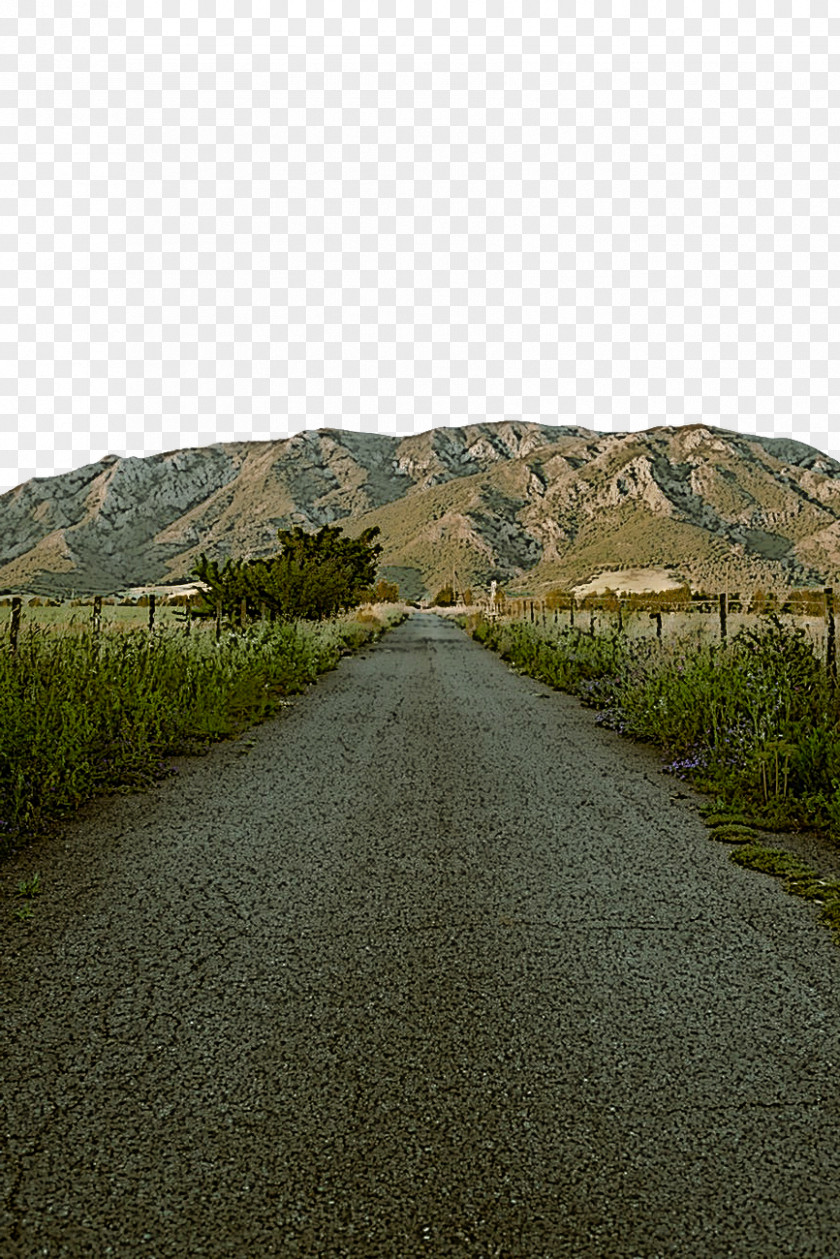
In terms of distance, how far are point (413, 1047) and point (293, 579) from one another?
25.2 m

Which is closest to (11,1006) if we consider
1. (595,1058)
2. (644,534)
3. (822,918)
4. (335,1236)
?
(335,1236)

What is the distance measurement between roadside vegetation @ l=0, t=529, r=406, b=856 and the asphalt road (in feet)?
2.03

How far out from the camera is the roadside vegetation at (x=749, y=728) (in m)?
6.43

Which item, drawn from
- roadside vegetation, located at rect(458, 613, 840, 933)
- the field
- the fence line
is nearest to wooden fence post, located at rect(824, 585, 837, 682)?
the fence line

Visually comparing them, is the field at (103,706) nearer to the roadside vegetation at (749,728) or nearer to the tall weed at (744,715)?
the roadside vegetation at (749,728)

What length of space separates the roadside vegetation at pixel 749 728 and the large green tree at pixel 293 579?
1187cm

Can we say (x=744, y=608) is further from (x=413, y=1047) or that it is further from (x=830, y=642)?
(x=413, y=1047)

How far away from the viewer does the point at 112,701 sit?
8.99 meters

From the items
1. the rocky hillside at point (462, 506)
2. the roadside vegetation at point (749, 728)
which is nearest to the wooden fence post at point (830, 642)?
the roadside vegetation at point (749, 728)

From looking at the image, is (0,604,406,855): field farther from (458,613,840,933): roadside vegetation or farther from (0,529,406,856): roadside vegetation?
(458,613,840,933): roadside vegetation

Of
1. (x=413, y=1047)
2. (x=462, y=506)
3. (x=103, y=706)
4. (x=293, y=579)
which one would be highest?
(x=462, y=506)

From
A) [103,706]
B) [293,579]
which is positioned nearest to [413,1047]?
[103,706]

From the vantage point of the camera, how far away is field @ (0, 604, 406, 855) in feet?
22.2

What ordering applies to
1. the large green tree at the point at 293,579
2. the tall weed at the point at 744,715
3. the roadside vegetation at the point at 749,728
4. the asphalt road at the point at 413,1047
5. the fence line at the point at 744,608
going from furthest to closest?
1. the large green tree at the point at 293,579
2. the fence line at the point at 744,608
3. the tall weed at the point at 744,715
4. the roadside vegetation at the point at 749,728
5. the asphalt road at the point at 413,1047
